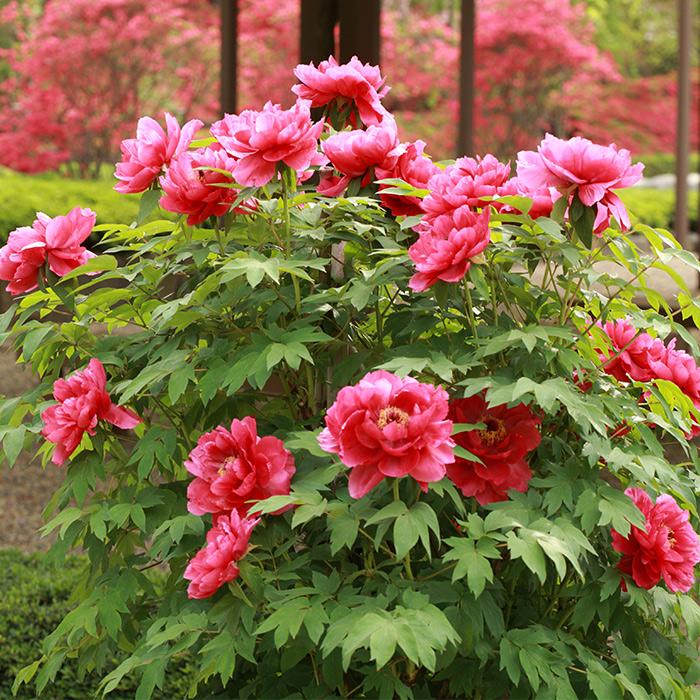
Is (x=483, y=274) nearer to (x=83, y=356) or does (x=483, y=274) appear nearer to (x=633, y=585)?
(x=633, y=585)

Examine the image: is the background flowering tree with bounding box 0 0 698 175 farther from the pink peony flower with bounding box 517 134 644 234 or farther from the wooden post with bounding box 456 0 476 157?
the pink peony flower with bounding box 517 134 644 234

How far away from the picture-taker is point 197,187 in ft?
5.99

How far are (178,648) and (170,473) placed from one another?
0.40 metres

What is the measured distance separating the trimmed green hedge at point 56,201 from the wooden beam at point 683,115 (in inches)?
158

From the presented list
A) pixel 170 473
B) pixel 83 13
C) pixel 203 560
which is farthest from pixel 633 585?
pixel 83 13

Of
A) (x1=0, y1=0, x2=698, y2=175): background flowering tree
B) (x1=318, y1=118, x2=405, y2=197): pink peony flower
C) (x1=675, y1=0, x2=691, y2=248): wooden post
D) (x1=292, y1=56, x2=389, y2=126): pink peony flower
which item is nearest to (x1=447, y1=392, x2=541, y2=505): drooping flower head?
(x1=318, y1=118, x2=405, y2=197): pink peony flower

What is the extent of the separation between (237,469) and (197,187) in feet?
1.45

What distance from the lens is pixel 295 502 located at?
5.22 ft

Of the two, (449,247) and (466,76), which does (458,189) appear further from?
(466,76)

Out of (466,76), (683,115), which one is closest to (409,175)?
(466,76)

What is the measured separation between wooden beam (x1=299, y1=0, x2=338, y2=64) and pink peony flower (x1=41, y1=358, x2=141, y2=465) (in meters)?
3.57

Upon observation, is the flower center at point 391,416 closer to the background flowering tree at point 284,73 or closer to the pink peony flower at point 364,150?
the pink peony flower at point 364,150

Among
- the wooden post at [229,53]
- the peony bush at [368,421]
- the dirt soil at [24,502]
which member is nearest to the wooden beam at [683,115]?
the wooden post at [229,53]

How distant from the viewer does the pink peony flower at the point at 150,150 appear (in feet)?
6.23
